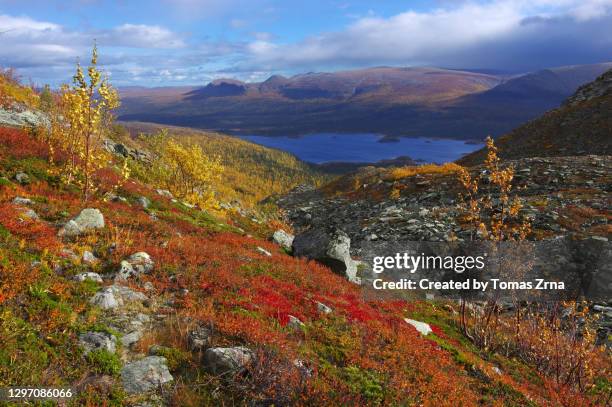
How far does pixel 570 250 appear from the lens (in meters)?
18.3

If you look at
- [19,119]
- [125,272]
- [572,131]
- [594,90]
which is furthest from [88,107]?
[594,90]

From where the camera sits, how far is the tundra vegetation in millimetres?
6902

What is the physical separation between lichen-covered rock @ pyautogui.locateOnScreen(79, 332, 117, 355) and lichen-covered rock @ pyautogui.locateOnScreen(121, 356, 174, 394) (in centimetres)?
58

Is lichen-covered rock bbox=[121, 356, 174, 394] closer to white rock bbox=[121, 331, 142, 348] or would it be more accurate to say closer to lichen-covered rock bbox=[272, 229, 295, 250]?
white rock bbox=[121, 331, 142, 348]

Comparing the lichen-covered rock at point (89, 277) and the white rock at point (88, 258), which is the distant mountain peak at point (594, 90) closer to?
the white rock at point (88, 258)

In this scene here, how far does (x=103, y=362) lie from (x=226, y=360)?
2.15m

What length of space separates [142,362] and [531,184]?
2864 cm

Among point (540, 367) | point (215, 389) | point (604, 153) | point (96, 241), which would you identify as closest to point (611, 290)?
point (540, 367)

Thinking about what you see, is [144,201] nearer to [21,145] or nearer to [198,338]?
[21,145]

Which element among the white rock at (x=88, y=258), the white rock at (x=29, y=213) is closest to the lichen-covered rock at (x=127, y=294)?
the white rock at (x=88, y=258)

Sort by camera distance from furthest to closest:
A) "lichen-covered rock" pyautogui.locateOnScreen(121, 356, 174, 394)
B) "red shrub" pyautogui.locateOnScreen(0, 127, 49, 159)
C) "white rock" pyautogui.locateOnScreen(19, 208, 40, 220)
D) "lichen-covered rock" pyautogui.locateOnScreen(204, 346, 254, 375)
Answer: "red shrub" pyautogui.locateOnScreen(0, 127, 49, 159) < "white rock" pyautogui.locateOnScreen(19, 208, 40, 220) < "lichen-covered rock" pyautogui.locateOnScreen(204, 346, 254, 375) < "lichen-covered rock" pyautogui.locateOnScreen(121, 356, 174, 394)

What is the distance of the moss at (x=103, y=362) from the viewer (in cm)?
680

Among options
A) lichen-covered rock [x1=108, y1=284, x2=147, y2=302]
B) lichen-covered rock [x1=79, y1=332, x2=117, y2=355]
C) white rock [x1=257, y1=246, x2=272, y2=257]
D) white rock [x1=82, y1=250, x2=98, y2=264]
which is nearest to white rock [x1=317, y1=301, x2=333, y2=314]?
lichen-covered rock [x1=108, y1=284, x2=147, y2=302]

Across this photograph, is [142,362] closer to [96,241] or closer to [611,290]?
[96,241]
